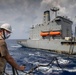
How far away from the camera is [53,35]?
44.0 meters

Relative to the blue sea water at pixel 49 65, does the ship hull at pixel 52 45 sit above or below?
above

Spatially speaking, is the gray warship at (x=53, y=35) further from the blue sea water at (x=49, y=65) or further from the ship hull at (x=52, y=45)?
the blue sea water at (x=49, y=65)

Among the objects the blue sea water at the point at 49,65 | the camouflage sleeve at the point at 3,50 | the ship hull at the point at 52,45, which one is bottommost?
the blue sea water at the point at 49,65

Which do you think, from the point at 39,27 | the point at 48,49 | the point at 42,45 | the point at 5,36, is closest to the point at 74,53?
the point at 48,49

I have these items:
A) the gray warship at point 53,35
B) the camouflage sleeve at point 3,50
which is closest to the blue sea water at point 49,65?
the camouflage sleeve at point 3,50

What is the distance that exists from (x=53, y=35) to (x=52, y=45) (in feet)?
13.9

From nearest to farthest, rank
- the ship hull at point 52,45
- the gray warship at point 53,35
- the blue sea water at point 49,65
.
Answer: the blue sea water at point 49,65
the ship hull at point 52,45
the gray warship at point 53,35

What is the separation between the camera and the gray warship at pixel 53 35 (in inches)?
1484

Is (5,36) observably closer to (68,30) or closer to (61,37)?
(61,37)

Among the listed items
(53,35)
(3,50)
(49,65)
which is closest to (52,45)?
(53,35)

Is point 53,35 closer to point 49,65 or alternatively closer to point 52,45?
point 52,45

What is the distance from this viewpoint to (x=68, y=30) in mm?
48031

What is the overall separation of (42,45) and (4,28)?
41761 millimetres

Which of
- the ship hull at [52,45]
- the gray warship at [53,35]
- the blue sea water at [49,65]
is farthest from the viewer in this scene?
the gray warship at [53,35]
